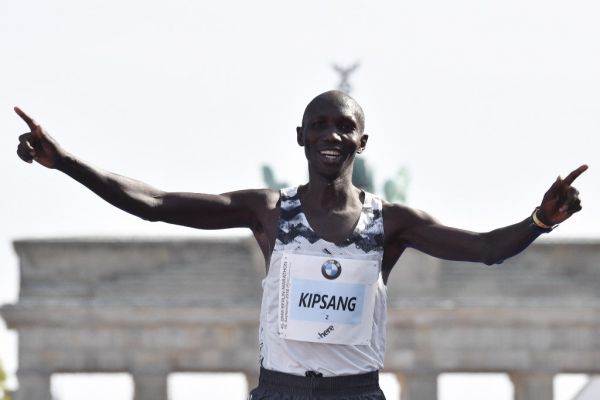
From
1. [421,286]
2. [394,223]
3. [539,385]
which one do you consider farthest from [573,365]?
[394,223]

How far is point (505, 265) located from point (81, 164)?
38.5 m

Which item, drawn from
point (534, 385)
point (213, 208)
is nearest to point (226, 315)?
point (534, 385)

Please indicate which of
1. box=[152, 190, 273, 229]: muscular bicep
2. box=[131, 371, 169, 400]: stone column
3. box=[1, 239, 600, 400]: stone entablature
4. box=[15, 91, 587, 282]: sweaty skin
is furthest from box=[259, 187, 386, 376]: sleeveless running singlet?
box=[1, 239, 600, 400]: stone entablature

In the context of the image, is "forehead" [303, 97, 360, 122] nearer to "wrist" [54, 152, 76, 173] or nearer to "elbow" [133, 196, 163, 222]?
"elbow" [133, 196, 163, 222]

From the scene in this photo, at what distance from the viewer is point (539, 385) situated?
4569cm

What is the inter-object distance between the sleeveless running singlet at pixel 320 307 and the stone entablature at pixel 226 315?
121 ft

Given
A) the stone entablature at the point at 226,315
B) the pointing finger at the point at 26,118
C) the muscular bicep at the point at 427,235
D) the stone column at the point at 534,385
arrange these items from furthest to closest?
1. the stone entablature at the point at 226,315
2. the stone column at the point at 534,385
3. the muscular bicep at the point at 427,235
4. the pointing finger at the point at 26,118

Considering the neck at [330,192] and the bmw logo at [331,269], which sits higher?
the neck at [330,192]

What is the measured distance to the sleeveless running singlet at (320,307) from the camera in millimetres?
8625

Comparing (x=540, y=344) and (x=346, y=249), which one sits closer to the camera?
(x=346, y=249)

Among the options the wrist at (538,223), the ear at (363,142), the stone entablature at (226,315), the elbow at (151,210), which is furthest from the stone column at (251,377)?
the wrist at (538,223)

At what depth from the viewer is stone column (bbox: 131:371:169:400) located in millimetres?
45125

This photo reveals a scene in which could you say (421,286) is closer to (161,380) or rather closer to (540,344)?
(540,344)

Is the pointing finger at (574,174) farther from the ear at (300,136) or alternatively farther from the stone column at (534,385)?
the stone column at (534,385)
